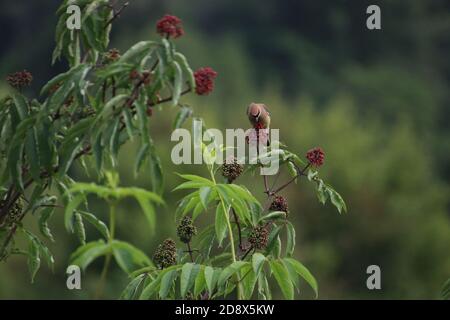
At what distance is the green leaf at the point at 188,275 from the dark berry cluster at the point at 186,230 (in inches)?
12.3

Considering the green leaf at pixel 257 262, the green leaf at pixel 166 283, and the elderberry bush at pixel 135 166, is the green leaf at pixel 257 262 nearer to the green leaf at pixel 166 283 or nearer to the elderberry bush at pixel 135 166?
the elderberry bush at pixel 135 166

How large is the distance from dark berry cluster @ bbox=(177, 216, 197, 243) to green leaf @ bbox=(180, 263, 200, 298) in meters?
0.31

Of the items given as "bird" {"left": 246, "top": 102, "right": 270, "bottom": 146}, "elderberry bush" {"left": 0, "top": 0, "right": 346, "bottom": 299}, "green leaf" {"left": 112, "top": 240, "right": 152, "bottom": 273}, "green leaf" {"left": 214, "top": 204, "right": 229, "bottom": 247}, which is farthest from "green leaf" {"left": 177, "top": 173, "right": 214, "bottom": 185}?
"green leaf" {"left": 112, "top": 240, "right": 152, "bottom": 273}

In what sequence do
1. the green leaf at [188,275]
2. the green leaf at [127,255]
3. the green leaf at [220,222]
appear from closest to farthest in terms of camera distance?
the green leaf at [127,255], the green leaf at [188,275], the green leaf at [220,222]

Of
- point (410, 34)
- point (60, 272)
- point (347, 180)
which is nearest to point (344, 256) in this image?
point (347, 180)

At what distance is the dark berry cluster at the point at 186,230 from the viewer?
3287 millimetres

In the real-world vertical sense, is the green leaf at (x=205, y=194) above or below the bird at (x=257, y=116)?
below

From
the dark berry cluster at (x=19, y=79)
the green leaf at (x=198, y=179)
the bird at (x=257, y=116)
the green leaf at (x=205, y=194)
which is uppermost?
the dark berry cluster at (x=19, y=79)

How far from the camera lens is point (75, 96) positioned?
2.85m

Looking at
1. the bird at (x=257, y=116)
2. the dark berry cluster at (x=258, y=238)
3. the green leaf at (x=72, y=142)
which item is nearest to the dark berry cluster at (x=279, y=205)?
the dark berry cluster at (x=258, y=238)

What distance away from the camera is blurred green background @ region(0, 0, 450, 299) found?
26469mm

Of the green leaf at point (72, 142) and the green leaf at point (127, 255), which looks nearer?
the green leaf at point (127, 255)

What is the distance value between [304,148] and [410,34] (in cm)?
2303

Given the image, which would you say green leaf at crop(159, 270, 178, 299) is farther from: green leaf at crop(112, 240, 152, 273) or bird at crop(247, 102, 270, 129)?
bird at crop(247, 102, 270, 129)
